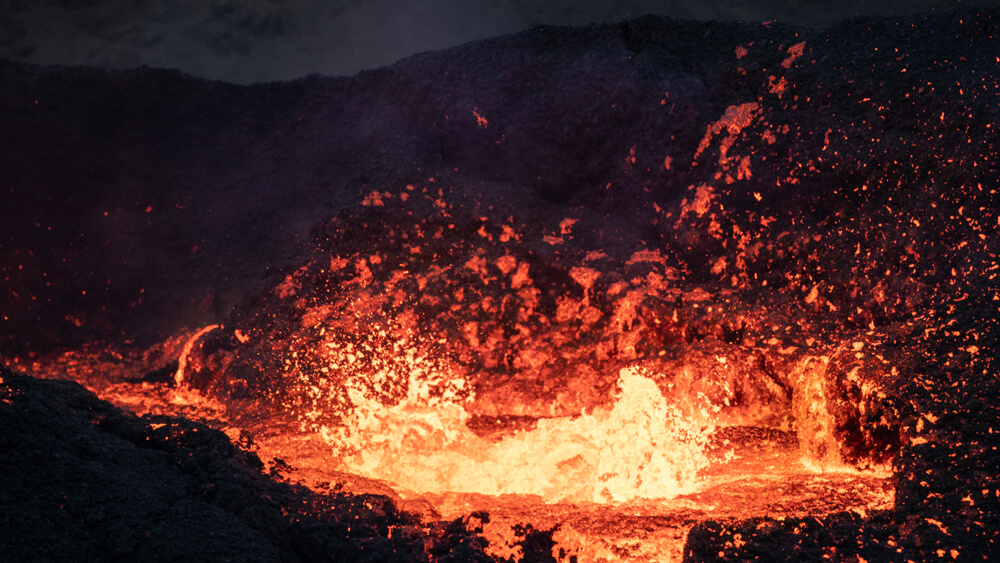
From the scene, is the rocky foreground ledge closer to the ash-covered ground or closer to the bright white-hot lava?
the ash-covered ground

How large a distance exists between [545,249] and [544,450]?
1.05m

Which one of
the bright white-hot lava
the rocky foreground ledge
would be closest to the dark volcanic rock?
the rocky foreground ledge

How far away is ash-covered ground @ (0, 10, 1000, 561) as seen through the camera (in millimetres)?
1753

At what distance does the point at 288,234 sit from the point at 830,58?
9.46 ft

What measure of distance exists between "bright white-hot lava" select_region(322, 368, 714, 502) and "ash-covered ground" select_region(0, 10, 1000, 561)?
0.35 feet

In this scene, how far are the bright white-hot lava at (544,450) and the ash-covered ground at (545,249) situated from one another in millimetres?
108

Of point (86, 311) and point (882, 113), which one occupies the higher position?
point (882, 113)

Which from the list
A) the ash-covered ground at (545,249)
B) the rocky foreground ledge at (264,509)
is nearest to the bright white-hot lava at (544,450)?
the ash-covered ground at (545,249)

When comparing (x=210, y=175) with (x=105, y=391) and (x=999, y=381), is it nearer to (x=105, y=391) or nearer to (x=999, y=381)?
(x=105, y=391)

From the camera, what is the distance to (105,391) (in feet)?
11.3

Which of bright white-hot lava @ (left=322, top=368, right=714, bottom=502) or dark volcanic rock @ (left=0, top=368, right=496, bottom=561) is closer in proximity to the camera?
dark volcanic rock @ (left=0, top=368, right=496, bottom=561)

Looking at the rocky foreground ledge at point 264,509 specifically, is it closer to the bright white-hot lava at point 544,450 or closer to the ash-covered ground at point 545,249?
the ash-covered ground at point 545,249

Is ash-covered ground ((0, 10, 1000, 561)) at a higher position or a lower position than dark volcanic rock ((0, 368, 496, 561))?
higher

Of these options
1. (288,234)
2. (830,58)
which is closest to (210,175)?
(288,234)
